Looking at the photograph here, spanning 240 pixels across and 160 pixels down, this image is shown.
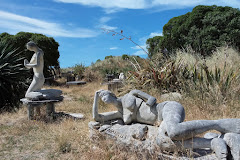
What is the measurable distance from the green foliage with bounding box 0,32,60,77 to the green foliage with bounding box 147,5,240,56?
27.7 ft

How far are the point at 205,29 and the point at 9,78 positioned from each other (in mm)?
12874

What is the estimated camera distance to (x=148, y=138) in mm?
2855

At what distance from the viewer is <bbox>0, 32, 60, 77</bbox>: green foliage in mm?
15992

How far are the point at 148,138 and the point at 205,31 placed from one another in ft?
45.5

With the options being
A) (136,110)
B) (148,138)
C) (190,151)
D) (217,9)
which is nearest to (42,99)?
(136,110)

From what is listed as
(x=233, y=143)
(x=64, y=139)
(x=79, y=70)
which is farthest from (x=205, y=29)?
(x=233, y=143)

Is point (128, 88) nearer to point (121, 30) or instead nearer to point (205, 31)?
point (121, 30)

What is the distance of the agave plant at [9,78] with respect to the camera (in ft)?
24.2

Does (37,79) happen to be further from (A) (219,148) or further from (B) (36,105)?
(A) (219,148)

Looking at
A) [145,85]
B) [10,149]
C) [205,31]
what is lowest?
[10,149]

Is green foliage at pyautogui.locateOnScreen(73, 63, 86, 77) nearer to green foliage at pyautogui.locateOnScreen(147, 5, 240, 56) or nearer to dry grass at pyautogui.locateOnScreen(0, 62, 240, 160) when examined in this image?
green foliage at pyautogui.locateOnScreen(147, 5, 240, 56)

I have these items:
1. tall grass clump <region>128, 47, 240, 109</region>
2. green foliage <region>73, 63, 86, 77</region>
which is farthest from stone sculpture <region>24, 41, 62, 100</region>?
green foliage <region>73, 63, 86, 77</region>

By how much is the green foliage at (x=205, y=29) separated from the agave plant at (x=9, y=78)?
31.2 ft

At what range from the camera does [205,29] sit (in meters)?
15.0
